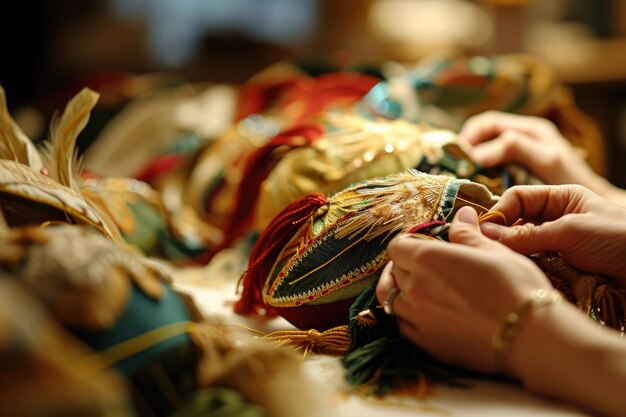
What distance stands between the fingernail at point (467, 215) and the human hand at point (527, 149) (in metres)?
0.29

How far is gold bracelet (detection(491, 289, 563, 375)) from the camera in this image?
1.80 feet

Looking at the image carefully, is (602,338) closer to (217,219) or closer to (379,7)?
(217,219)

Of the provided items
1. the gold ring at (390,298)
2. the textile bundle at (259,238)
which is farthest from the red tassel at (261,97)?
the gold ring at (390,298)

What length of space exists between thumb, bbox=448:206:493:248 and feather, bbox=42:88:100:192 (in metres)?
0.43

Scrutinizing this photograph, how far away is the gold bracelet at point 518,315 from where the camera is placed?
55cm

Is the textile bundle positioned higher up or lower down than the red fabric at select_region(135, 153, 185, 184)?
higher up

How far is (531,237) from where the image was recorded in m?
0.65

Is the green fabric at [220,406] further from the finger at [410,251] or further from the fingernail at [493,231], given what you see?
the fingernail at [493,231]

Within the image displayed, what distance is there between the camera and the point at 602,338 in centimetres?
53

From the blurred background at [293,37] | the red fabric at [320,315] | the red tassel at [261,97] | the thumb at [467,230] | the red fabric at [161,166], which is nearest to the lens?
the thumb at [467,230]

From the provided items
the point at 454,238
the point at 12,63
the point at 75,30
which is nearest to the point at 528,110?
the point at 454,238

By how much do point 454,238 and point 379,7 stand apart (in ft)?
9.04

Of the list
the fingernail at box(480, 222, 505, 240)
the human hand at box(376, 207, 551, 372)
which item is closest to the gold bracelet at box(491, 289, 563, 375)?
the human hand at box(376, 207, 551, 372)

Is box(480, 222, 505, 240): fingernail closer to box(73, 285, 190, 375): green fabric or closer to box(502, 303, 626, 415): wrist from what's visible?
box(502, 303, 626, 415): wrist
